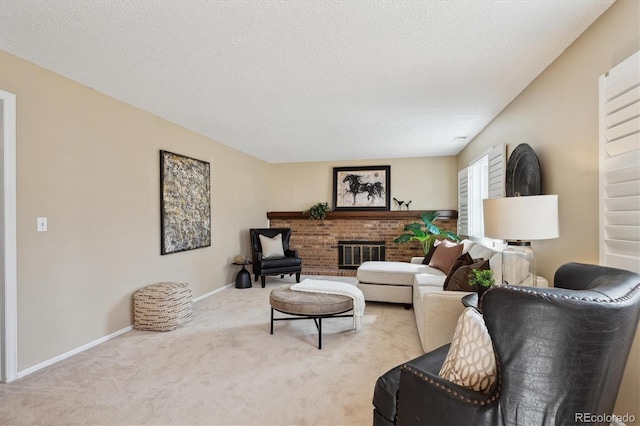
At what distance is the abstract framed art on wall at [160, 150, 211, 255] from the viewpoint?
3.56 m

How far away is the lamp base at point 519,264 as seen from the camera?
2.01 meters

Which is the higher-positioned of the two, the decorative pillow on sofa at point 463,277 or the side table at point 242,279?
the decorative pillow on sofa at point 463,277

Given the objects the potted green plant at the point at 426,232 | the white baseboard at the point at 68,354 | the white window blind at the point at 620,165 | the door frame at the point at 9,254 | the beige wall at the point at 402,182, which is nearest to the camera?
the white window blind at the point at 620,165

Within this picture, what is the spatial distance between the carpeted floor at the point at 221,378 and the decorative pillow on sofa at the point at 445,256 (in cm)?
98

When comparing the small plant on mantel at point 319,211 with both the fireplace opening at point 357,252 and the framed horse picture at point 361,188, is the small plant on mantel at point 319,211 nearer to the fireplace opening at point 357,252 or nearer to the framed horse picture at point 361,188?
the framed horse picture at point 361,188

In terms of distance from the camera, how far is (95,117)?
2.78 m

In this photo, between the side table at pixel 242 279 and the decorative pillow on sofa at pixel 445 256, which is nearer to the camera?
the decorative pillow on sofa at pixel 445 256

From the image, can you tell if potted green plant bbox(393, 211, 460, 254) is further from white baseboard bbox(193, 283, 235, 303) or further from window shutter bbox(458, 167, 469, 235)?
white baseboard bbox(193, 283, 235, 303)

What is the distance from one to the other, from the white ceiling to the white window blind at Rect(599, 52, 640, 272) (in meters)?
0.48

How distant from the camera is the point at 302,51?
2068 mm

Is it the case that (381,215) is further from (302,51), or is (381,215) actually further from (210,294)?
(302,51)

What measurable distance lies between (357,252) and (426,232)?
55.5 inches

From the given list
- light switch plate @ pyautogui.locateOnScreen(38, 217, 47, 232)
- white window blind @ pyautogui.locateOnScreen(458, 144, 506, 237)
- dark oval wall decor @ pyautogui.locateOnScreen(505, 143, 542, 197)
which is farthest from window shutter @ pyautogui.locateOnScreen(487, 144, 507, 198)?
light switch plate @ pyautogui.locateOnScreen(38, 217, 47, 232)

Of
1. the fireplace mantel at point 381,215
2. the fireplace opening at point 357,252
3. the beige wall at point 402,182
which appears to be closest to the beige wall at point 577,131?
the fireplace mantel at point 381,215
